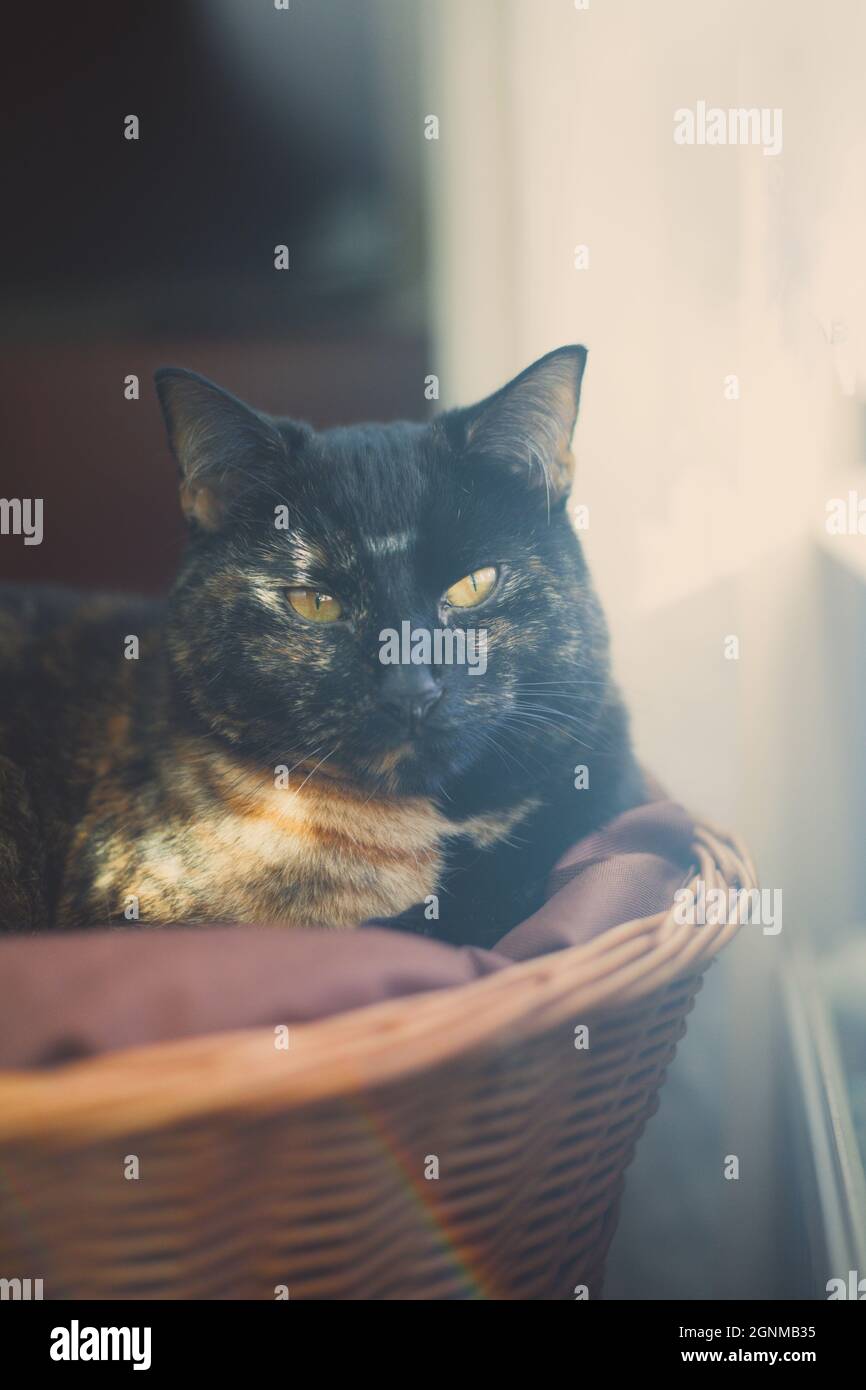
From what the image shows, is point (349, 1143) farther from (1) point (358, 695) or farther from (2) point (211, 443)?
(2) point (211, 443)

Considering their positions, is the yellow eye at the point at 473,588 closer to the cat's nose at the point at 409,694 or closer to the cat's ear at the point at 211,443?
the cat's nose at the point at 409,694

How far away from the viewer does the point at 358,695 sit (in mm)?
805

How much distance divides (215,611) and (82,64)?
0.72 metres

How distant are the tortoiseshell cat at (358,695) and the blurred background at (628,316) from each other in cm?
24

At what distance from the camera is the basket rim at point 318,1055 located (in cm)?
49

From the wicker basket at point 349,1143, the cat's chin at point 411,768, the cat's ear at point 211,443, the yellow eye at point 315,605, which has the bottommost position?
the wicker basket at point 349,1143

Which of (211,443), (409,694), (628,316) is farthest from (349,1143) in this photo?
(628,316)

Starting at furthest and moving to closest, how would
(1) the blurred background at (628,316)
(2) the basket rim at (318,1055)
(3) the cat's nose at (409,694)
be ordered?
(1) the blurred background at (628,316) < (3) the cat's nose at (409,694) < (2) the basket rim at (318,1055)

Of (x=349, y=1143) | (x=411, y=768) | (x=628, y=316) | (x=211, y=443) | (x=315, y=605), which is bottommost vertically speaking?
(x=349, y=1143)

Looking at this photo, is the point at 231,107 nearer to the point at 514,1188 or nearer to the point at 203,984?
the point at 203,984

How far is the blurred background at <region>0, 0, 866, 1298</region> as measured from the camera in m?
0.95

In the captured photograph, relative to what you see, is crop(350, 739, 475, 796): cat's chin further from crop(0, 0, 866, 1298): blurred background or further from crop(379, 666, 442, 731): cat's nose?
crop(0, 0, 866, 1298): blurred background

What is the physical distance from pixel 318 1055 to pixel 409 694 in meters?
0.31

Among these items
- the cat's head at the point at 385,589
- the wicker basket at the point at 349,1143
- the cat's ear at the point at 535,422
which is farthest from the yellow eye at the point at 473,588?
the wicker basket at the point at 349,1143
